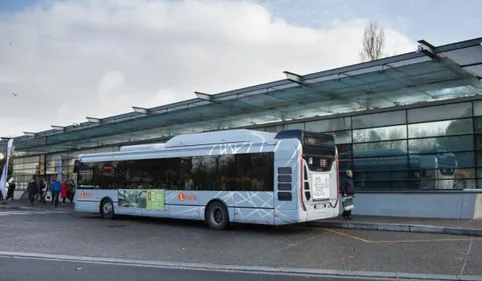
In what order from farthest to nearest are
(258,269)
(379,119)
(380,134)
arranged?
(379,119)
(380,134)
(258,269)

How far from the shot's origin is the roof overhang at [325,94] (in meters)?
13.7

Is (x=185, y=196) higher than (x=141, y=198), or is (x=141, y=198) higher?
(x=185, y=196)

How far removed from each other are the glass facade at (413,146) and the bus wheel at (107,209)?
982cm

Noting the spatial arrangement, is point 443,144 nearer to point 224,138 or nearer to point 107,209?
point 224,138

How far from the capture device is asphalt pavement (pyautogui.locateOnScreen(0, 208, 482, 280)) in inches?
345

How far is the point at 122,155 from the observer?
18297mm

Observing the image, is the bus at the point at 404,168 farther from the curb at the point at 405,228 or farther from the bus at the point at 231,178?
the bus at the point at 231,178

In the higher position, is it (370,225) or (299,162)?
(299,162)

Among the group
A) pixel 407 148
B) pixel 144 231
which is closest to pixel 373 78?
pixel 407 148

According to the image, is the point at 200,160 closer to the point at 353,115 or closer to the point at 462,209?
the point at 353,115

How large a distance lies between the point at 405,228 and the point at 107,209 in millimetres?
11920

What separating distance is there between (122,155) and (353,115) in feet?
32.9

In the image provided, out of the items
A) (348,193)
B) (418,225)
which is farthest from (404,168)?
(418,225)

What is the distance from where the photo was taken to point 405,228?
1328 cm
